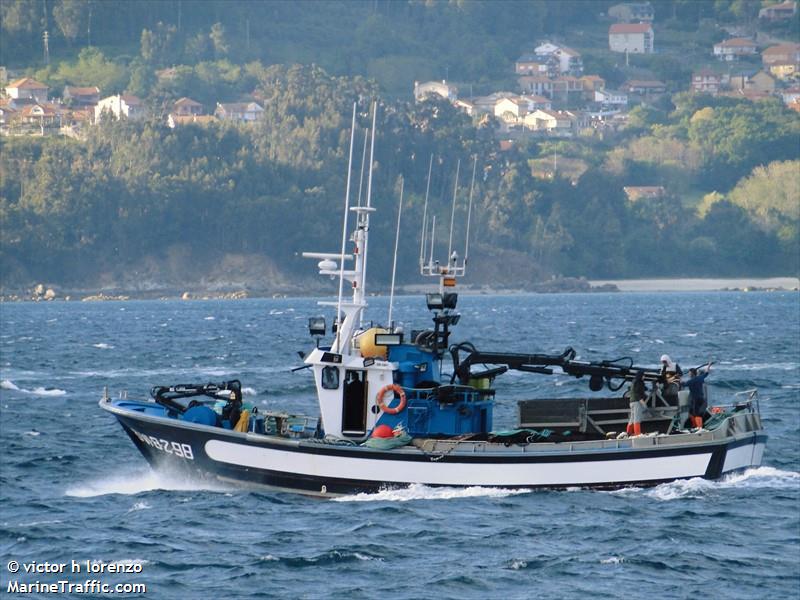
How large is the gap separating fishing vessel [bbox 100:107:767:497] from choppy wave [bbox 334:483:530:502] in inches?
5.5

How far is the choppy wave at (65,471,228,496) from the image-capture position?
35.2 metres

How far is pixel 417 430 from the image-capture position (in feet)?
113

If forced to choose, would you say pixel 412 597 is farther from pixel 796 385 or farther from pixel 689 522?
pixel 796 385

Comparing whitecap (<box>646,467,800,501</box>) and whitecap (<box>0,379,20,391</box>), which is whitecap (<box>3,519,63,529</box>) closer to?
whitecap (<box>646,467,800,501</box>)

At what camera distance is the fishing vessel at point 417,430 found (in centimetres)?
3341

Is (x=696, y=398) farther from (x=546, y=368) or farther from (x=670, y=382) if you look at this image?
(x=546, y=368)

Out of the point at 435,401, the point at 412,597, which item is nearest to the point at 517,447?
the point at 435,401

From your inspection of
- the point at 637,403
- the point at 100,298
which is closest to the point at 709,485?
the point at 637,403

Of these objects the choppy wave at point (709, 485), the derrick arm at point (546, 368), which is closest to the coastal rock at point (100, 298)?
the derrick arm at point (546, 368)

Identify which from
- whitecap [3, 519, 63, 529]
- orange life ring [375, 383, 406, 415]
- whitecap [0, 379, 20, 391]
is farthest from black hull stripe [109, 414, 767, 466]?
whitecap [0, 379, 20, 391]

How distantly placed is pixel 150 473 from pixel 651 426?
36.8 feet

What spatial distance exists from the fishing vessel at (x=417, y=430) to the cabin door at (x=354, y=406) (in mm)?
20

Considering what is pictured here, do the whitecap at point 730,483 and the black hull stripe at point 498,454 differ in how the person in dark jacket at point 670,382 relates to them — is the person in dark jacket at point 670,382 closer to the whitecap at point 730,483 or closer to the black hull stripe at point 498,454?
the black hull stripe at point 498,454

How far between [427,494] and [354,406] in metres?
2.50
